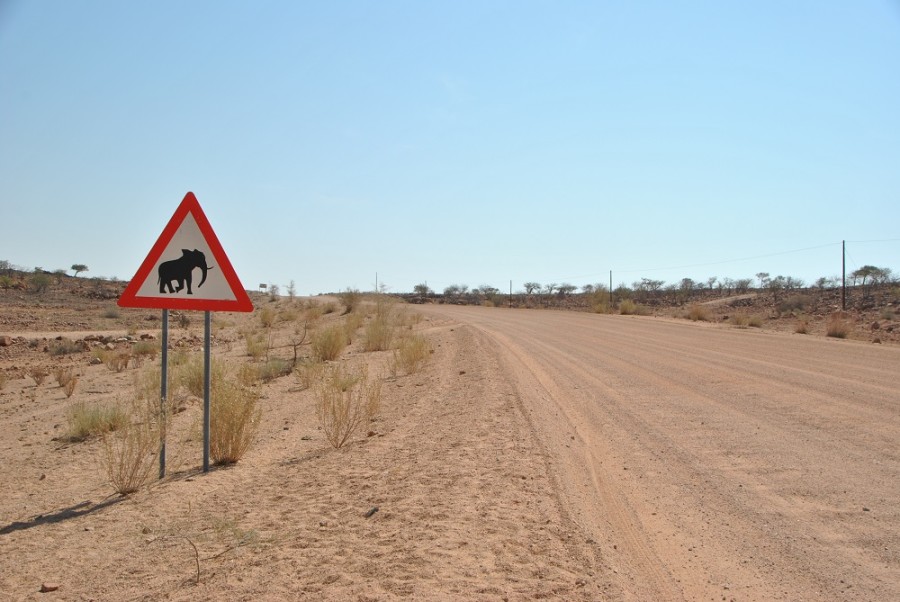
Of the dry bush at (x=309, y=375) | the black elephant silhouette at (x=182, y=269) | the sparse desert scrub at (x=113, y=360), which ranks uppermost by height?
the black elephant silhouette at (x=182, y=269)

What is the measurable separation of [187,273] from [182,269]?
61 mm

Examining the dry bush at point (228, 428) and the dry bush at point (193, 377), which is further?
the dry bush at point (193, 377)

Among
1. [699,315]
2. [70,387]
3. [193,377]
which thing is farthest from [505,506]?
[699,315]

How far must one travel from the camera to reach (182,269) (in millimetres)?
7020

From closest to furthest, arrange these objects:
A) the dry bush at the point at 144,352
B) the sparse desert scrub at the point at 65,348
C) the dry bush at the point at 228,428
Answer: the dry bush at the point at 228,428 < the dry bush at the point at 144,352 < the sparse desert scrub at the point at 65,348

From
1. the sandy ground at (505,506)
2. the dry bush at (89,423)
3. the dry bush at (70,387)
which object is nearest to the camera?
the sandy ground at (505,506)

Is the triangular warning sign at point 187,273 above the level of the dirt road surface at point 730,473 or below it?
above

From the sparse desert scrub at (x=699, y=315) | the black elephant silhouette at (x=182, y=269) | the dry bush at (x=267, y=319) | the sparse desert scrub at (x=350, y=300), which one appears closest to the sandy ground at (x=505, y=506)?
the black elephant silhouette at (x=182, y=269)

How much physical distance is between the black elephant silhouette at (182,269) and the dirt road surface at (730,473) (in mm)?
4055

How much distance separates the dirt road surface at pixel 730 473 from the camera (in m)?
4.64

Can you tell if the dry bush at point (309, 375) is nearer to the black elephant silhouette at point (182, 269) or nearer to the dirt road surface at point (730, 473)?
the dirt road surface at point (730, 473)

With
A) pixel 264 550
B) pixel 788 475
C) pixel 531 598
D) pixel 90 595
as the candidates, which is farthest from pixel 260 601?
pixel 788 475

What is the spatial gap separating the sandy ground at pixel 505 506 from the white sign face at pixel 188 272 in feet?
6.44

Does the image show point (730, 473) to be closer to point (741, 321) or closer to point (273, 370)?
point (273, 370)
